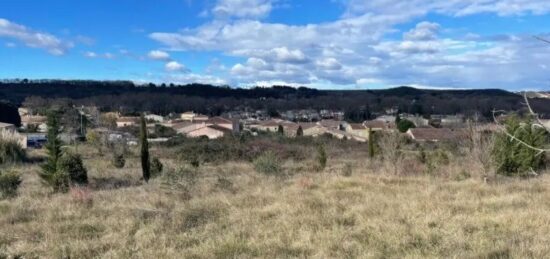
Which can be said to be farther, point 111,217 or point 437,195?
point 437,195

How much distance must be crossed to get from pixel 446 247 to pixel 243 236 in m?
3.00

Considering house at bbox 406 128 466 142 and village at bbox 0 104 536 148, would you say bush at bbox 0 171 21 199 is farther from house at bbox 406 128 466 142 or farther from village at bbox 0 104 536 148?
house at bbox 406 128 466 142

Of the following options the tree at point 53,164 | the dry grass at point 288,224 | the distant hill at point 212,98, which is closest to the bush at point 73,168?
the tree at point 53,164

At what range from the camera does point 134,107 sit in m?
139

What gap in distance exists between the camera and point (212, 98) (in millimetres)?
174375

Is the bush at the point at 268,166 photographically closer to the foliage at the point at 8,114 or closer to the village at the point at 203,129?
the village at the point at 203,129

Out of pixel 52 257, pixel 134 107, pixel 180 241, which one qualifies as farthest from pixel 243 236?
pixel 134 107

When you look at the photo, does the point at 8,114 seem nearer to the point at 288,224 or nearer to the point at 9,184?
the point at 9,184

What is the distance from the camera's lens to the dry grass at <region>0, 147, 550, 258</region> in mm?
7387

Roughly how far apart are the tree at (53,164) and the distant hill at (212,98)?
111 m

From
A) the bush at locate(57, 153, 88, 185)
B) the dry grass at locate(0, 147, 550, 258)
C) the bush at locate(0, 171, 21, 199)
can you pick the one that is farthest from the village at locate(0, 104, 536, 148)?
the dry grass at locate(0, 147, 550, 258)

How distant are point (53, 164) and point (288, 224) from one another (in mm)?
13440

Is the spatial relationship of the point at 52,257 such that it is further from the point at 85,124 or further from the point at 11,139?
the point at 85,124

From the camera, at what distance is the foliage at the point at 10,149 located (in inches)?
1523
